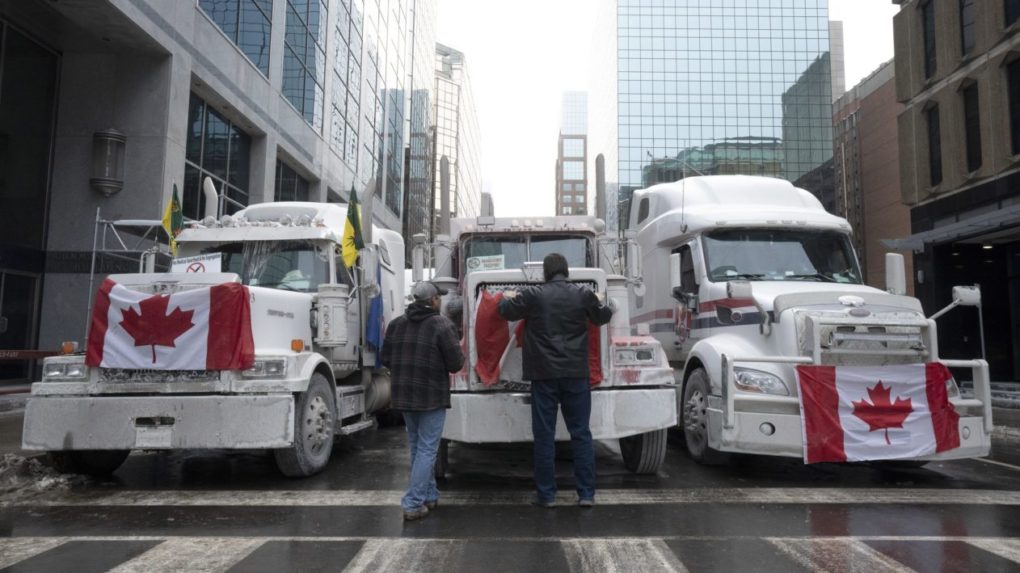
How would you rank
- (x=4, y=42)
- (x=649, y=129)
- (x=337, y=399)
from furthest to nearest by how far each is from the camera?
(x=649, y=129) < (x=4, y=42) < (x=337, y=399)

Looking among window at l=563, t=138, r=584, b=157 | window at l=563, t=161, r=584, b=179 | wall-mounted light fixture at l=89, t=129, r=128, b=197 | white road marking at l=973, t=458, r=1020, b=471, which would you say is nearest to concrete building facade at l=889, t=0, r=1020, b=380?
white road marking at l=973, t=458, r=1020, b=471

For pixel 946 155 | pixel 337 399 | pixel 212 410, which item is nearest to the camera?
pixel 212 410

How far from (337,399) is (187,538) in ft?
8.77

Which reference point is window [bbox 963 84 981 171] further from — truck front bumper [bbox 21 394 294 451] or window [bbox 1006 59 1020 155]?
truck front bumper [bbox 21 394 294 451]

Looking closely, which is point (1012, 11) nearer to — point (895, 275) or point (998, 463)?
point (895, 275)

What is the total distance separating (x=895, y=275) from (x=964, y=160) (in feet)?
57.0

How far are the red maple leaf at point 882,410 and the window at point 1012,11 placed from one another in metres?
18.9

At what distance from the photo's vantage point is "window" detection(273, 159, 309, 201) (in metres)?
23.7

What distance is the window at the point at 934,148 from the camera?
74.9 feet

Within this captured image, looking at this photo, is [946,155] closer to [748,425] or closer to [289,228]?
[748,425]

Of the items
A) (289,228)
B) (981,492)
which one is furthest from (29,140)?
(981,492)

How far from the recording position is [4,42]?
45.4 feet

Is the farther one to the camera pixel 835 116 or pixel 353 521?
pixel 835 116

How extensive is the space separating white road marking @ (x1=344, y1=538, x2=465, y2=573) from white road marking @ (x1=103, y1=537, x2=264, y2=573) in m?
0.76
